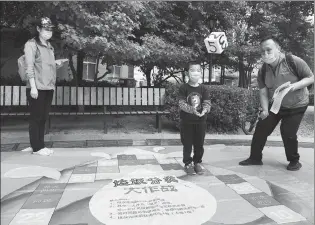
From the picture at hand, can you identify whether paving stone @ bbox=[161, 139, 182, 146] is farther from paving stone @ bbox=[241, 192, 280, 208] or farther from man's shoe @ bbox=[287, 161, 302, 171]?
paving stone @ bbox=[241, 192, 280, 208]

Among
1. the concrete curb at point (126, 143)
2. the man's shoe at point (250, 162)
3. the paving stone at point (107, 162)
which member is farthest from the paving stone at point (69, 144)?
the man's shoe at point (250, 162)

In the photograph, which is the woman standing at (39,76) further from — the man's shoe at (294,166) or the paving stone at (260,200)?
the man's shoe at (294,166)

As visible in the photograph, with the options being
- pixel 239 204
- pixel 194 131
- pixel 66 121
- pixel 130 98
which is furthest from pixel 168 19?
pixel 239 204

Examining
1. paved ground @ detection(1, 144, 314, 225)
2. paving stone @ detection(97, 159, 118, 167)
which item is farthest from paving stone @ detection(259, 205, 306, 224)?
paving stone @ detection(97, 159, 118, 167)

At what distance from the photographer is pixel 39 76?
13.5ft

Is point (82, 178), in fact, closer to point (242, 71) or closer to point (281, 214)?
point (281, 214)

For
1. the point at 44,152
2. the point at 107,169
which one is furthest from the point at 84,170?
the point at 44,152

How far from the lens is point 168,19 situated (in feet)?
24.7

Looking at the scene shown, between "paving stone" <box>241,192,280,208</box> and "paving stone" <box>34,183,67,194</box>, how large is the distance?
1746 millimetres

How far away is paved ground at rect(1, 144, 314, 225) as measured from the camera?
2.32 m

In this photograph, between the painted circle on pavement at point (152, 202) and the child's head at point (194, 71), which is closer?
the painted circle on pavement at point (152, 202)

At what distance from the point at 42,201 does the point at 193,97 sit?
1850mm

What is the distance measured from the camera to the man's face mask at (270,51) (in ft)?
12.0

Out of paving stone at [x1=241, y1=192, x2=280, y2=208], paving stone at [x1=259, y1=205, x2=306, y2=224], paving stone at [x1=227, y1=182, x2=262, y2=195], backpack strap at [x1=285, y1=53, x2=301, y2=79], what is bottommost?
paving stone at [x1=259, y1=205, x2=306, y2=224]
